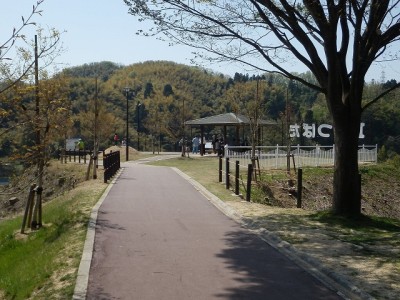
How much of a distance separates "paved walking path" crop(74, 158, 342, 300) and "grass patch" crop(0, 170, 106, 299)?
14.9 inches

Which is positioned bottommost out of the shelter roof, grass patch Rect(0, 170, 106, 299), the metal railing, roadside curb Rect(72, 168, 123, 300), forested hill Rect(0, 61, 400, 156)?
grass patch Rect(0, 170, 106, 299)

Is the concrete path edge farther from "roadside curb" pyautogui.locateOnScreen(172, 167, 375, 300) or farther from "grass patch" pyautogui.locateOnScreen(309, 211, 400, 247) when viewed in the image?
"grass patch" pyautogui.locateOnScreen(309, 211, 400, 247)

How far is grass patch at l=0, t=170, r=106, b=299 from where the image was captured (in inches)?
264

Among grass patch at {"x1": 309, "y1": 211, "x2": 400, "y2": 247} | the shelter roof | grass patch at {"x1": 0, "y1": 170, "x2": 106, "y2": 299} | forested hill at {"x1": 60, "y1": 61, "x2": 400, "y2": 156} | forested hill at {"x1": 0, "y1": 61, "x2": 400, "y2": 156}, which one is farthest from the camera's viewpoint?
forested hill at {"x1": 60, "y1": 61, "x2": 400, "y2": 156}

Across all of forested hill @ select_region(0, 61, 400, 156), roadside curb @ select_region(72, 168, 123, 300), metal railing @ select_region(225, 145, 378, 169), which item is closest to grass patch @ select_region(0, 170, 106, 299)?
roadside curb @ select_region(72, 168, 123, 300)

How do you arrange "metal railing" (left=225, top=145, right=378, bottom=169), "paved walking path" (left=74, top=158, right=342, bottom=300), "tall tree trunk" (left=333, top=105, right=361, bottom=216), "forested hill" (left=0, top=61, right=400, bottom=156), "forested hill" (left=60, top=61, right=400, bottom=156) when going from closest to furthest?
"paved walking path" (left=74, top=158, right=342, bottom=300)
"tall tree trunk" (left=333, top=105, right=361, bottom=216)
"metal railing" (left=225, top=145, right=378, bottom=169)
"forested hill" (left=0, top=61, right=400, bottom=156)
"forested hill" (left=60, top=61, right=400, bottom=156)

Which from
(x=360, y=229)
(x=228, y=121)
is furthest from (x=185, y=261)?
(x=228, y=121)

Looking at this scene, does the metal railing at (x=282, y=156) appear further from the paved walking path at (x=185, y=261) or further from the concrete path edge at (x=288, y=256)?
the concrete path edge at (x=288, y=256)

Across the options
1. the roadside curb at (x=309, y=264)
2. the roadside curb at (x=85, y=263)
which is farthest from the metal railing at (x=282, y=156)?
the roadside curb at (x=85, y=263)

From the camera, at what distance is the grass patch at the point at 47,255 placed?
22.0 feet

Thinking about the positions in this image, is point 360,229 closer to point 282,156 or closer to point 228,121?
point 282,156

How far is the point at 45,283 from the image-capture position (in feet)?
22.3

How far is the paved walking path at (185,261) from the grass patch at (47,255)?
0.38 meters

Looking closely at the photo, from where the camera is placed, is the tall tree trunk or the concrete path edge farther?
the tall tree trunk
